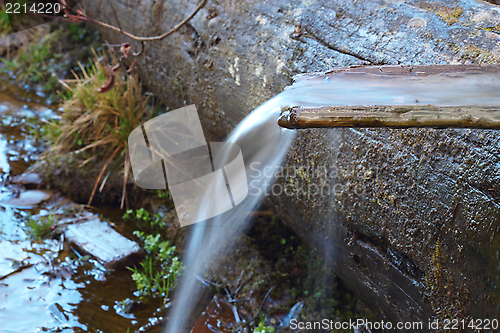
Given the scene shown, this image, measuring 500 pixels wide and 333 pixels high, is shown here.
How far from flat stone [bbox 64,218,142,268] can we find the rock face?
119 centimetres

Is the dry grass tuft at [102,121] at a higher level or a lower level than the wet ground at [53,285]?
higher

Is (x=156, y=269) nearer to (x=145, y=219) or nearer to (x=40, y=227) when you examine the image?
(x=145, y=219)

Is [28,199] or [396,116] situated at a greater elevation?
[396,116]

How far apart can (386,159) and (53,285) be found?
2.18 meters

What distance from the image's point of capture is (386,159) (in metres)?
1.47

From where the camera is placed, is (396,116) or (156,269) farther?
(156,269)

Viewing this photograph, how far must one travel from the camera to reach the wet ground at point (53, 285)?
216 centimetres

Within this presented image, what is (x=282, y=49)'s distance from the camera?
1836 millimetres

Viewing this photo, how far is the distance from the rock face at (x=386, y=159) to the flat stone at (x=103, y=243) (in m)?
1.19

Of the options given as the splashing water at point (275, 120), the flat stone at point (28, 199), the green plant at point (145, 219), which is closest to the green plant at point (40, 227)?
the flat stone at point (28, 199)

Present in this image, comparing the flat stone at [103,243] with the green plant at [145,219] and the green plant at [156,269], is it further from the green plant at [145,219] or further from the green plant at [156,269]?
the green plant at [145,219]

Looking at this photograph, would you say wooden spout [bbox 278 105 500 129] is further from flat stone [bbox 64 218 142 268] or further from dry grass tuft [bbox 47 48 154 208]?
dry grass tuft [bbox 47 48 154 208]

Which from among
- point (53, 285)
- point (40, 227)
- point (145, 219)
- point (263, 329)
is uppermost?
point (40, 227)

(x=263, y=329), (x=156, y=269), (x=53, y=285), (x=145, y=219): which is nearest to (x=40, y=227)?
(x=53, y=285)
